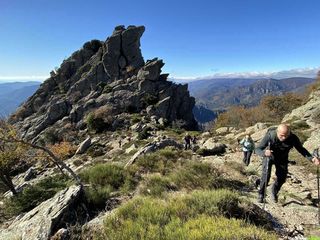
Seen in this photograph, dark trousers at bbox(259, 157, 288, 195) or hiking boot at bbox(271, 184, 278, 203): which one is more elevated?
dark trousers at bbox(259, 157, 288, 195)

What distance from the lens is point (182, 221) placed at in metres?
5.07

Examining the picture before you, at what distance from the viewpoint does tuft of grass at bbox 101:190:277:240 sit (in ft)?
14.5

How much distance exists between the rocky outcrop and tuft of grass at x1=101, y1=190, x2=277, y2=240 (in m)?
1.25

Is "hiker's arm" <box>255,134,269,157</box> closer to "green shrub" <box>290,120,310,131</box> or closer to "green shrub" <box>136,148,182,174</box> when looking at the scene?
"green shrub" <box>136,148,182,174</box>

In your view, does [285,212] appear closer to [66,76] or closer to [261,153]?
[261,153]

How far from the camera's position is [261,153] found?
730 cm

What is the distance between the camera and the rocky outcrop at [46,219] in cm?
593

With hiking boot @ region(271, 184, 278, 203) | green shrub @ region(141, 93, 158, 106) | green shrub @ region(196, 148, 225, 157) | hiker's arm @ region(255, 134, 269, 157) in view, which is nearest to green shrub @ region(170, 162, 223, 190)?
hiking boot @ region(271, 184, 278, 203)

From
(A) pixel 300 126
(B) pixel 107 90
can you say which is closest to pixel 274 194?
(A) pixel 300 126

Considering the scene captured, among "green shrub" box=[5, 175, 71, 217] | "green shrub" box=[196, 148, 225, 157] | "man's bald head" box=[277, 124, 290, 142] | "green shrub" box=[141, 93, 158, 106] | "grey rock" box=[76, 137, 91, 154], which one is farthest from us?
"green shrub" box=[141, 93, 158, 106]

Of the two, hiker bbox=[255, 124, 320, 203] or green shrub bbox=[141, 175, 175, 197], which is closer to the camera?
hiker bbox=[255, 124, 320, 203]

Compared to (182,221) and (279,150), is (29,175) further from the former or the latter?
(182,221)

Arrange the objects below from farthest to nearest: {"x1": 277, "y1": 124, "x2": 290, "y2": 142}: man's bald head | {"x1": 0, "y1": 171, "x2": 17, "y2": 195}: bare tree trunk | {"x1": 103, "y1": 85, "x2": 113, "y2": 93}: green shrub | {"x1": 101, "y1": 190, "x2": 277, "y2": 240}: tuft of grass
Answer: {"x1": 103, "y1": 85, "x2": 113, "y2": 93}: green shrub < {"x1": 0, "y1": 171, "x2": 17, "y2": 195}: bare tree trunk < {"x1": 277, "y1": 124, "x2": 290, "y2": 142}: man's bald head < {"x1": 101, "y1": 190, "x2": 277, "y2": 240}: tuft of grass

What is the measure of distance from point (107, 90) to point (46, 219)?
6735cm
